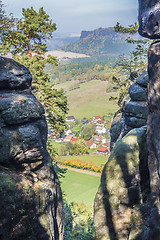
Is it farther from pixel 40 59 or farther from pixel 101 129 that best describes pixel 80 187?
pixel 101 129

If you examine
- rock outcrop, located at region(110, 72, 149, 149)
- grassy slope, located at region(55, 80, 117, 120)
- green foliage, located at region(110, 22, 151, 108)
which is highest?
green foliage, located at region(110, 22, 151, 108)

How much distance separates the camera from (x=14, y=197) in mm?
9875

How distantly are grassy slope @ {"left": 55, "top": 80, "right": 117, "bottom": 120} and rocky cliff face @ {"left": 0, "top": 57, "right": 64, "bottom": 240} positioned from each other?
131005 millimetres

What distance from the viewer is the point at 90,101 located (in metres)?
162

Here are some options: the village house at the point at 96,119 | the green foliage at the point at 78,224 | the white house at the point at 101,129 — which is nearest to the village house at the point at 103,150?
the white house at the point at 101,129

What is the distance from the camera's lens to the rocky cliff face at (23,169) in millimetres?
9789

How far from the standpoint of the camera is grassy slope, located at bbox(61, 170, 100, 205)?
47.0 m

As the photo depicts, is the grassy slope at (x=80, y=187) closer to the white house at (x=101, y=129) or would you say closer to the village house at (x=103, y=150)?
the village house at (x=103, y=150)

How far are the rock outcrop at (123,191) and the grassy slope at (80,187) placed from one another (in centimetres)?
3337

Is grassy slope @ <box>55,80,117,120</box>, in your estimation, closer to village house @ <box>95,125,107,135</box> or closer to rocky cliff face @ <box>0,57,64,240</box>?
village house @ <box>95,125,107,135</box>

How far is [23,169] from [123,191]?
6.12 metres

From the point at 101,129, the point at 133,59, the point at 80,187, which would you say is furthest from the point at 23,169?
the point at 101,129

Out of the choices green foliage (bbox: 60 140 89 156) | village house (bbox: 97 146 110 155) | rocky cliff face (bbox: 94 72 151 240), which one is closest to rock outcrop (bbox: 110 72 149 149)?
rocky cliff face (bbox: 94 72 151 240)

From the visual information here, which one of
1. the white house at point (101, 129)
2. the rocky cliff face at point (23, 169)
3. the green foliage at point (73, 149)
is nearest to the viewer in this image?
the rocky cliff face at point (23, 169)
